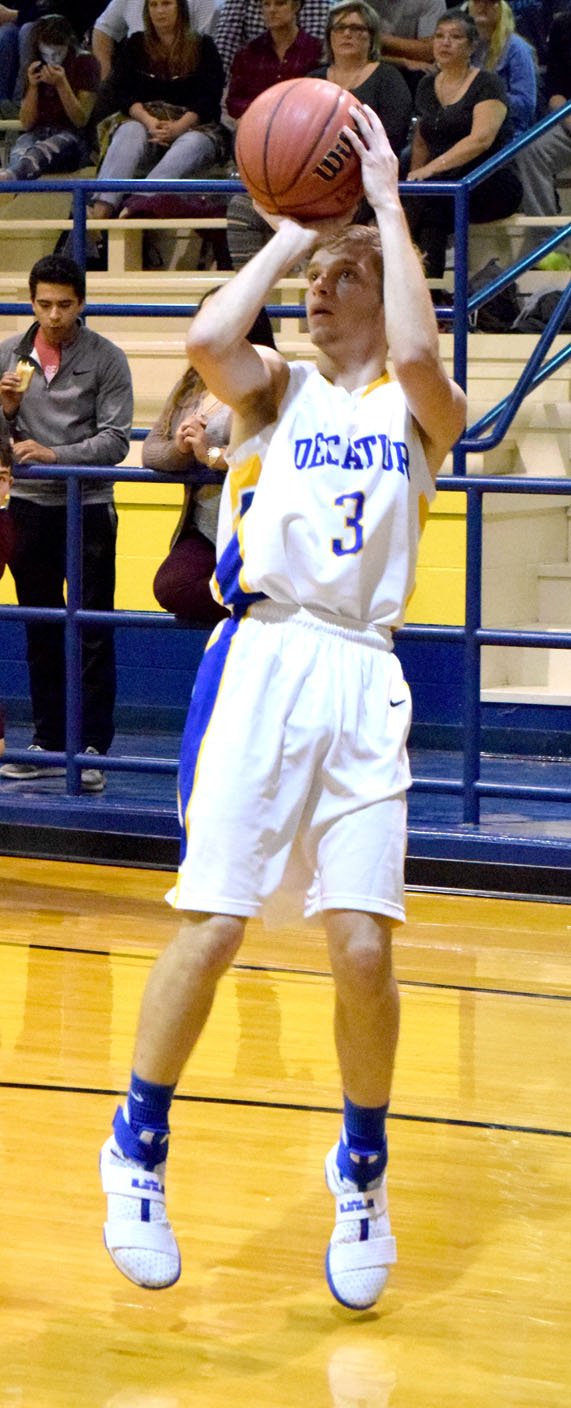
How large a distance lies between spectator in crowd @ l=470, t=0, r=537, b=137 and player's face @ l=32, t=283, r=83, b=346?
10.2 feet

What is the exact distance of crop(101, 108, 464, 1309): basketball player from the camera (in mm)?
2566

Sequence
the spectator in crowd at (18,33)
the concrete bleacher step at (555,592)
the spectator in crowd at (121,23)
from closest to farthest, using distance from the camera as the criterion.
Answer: the concrete bleacher step at (555,592)
the spectator in crowd at (121,23)
the spectator in crowd at (18,33)

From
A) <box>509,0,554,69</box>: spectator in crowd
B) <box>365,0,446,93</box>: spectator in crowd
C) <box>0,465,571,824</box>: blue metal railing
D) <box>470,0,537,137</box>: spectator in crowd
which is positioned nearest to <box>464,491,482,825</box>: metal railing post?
<box>0,465,571,824</box>: blue metal railing

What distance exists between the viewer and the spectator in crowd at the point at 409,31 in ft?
27.2

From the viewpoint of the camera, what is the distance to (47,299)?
18.4ft

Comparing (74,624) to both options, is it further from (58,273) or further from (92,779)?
(58,273)

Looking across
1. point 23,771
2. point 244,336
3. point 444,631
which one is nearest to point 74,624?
point 23,771

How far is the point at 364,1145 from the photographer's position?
2697 mm

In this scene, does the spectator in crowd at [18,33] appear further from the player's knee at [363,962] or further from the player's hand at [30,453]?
the player's knee at [363,962]

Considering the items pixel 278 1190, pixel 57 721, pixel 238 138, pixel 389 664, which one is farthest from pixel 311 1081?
pixel 57 721

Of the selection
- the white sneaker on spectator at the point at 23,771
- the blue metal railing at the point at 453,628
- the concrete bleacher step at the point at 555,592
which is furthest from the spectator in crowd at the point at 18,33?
the white sneaker on spectator at the point at 23,771

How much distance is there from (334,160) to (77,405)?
320 cm

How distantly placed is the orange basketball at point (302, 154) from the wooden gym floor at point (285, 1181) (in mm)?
1611

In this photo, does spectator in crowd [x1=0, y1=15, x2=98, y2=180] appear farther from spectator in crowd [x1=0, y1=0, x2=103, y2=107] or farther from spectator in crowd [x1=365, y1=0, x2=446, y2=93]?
spectator in crowd [x1=365, y1=0, x2=446, y2=93]
